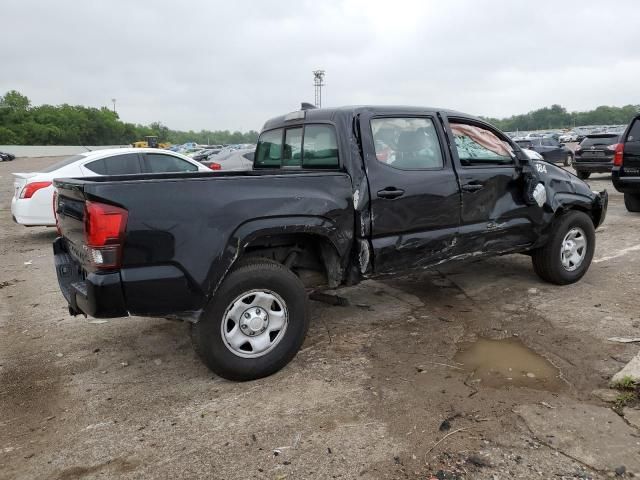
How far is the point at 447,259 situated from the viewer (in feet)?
14.2

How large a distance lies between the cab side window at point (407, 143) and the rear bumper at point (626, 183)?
251 inches

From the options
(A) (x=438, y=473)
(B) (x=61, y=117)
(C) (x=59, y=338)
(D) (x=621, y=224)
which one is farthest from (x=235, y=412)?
(B) (x=61, y=117)

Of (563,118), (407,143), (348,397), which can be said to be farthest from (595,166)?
(563,118)

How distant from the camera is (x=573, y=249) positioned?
17.2 feet

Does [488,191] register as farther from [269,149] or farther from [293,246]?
[269,149]

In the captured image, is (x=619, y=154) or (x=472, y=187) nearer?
(x=472, y=187)

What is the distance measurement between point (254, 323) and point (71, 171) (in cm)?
638

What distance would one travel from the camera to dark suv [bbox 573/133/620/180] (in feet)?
48.6

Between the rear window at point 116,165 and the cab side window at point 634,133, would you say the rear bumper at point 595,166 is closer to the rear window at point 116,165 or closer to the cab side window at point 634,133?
the cab side window at point 634,133

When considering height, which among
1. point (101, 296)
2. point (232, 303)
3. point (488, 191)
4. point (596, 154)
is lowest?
point (232, 303)

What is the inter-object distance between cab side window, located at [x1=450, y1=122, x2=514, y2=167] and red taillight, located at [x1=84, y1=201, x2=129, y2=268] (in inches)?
114

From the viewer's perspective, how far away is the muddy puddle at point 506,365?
3279 mm

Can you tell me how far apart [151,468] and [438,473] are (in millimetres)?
1446

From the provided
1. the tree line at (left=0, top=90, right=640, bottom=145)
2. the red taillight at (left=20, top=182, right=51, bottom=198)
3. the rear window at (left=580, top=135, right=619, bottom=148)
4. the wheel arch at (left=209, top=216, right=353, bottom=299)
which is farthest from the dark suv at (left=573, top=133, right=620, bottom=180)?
the tree line at (left=0, top=90, right=640, bottom=145)
